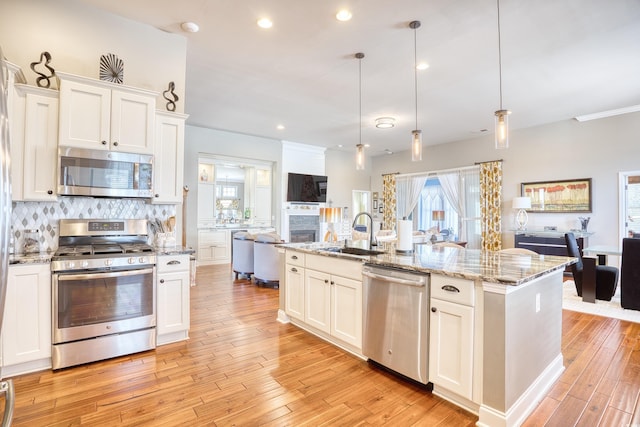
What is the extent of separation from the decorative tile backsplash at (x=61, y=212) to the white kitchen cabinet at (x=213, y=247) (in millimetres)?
4157

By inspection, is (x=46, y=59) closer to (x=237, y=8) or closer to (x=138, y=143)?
(x=138, y=143)

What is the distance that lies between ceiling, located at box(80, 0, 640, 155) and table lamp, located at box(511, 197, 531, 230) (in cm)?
161

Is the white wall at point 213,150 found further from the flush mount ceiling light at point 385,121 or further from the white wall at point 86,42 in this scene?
the white wall at point 86,42

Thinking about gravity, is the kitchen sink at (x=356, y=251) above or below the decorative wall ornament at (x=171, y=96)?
below

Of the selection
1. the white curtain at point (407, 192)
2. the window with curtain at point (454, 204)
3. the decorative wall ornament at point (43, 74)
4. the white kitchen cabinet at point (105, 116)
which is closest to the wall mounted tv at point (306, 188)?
the white curtain at point (407, 192)

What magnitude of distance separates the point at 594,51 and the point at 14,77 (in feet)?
18.9

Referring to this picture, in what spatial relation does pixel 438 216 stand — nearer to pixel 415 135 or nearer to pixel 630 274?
pixel 630 274

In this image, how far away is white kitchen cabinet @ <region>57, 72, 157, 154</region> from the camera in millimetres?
2764

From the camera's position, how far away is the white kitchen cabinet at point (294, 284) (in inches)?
136

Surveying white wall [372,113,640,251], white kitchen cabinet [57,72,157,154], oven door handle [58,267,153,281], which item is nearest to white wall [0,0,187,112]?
white kitchen cabinet [57,72,157,154]

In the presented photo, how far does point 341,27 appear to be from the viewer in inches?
129

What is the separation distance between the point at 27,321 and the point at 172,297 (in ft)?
3.43

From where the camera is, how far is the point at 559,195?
662cm

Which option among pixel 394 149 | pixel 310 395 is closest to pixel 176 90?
pixel 310 395
